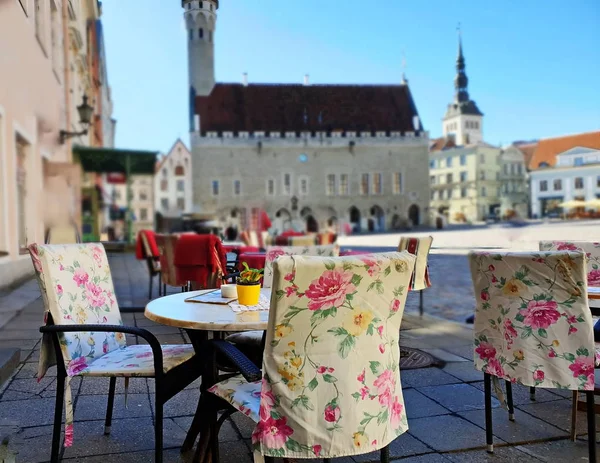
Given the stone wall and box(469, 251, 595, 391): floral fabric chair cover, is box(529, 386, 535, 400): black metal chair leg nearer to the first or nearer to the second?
box(469, 251, 595, 391): floral fabric chair cover

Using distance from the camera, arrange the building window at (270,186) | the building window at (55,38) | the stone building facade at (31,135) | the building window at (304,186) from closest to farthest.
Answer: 1. the stone building facade at (31,135)
2. the building window at (55,38)
3. the building window at (270,186)
4. the building window at (304,186)

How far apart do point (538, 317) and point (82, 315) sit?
1.75 m

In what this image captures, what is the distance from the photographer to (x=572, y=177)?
15.5 feet

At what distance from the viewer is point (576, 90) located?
4.67 m

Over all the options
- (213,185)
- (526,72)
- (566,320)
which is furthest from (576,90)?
(213,185)

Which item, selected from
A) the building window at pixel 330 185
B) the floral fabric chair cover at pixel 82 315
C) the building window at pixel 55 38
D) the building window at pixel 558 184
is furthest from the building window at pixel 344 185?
the floral fabric chair cover at pixel 82 315

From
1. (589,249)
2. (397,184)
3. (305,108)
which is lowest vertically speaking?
(589,249)

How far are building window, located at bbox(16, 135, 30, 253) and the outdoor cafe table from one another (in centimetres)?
196

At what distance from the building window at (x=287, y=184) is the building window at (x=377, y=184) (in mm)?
5203

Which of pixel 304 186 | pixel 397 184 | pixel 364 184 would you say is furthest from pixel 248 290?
pixel 397 184

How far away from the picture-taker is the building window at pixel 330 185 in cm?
2712

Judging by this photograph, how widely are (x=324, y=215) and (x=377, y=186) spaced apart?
198 inches

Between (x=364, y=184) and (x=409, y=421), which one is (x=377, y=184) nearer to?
(x=364, y=184)

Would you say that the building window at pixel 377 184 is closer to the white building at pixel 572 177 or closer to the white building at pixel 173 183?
the white building at pixel 173 183
